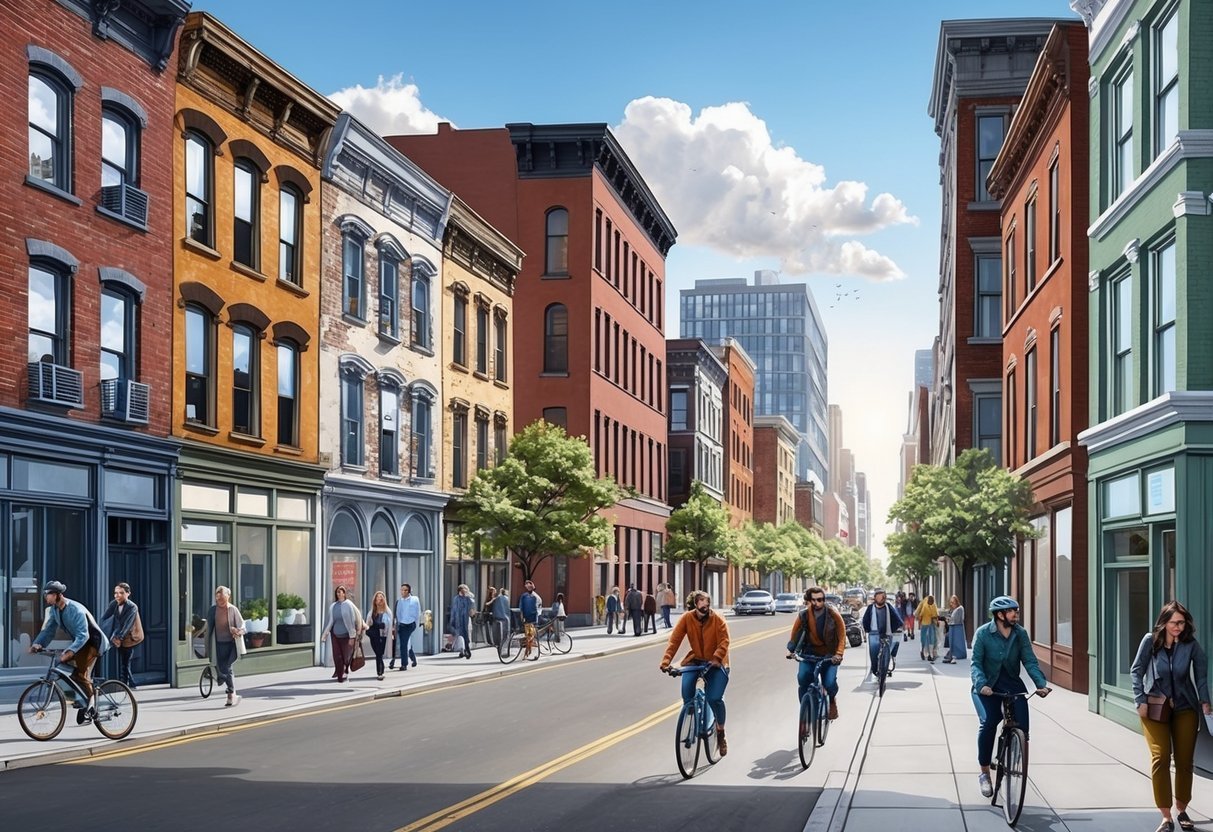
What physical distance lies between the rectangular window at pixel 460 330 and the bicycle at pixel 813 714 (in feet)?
84.5

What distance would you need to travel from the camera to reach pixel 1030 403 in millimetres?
31703

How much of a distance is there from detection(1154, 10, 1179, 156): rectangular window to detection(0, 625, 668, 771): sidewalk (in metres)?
14.3

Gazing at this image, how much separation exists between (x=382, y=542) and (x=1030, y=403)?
15528 millimetres

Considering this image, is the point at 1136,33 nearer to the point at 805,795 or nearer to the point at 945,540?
the point at 805,795

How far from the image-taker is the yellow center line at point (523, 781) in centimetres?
1128

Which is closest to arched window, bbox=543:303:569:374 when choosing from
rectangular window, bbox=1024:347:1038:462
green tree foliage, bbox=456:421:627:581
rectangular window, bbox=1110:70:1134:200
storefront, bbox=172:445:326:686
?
green tree foliage, bbox=456:421:627:581

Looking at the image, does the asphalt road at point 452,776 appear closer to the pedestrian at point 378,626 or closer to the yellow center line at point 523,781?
the yellow center line at point 523,781

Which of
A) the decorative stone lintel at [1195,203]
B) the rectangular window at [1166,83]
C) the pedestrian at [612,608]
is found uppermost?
the rectangular window at [1166,83]

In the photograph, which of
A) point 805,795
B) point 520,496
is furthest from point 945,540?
point 805,795

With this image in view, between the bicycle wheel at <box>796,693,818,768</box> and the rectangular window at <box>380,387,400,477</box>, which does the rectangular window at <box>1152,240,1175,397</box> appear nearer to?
the bicycle wheel at <box>796,693,818,768</box>

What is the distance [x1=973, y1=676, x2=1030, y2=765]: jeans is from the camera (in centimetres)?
1166

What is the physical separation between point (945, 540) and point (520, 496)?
1214cm

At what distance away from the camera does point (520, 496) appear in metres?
40.8

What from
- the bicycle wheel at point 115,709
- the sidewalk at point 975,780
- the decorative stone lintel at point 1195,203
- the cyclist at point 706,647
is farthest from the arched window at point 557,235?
the cyclist at point 706,647
